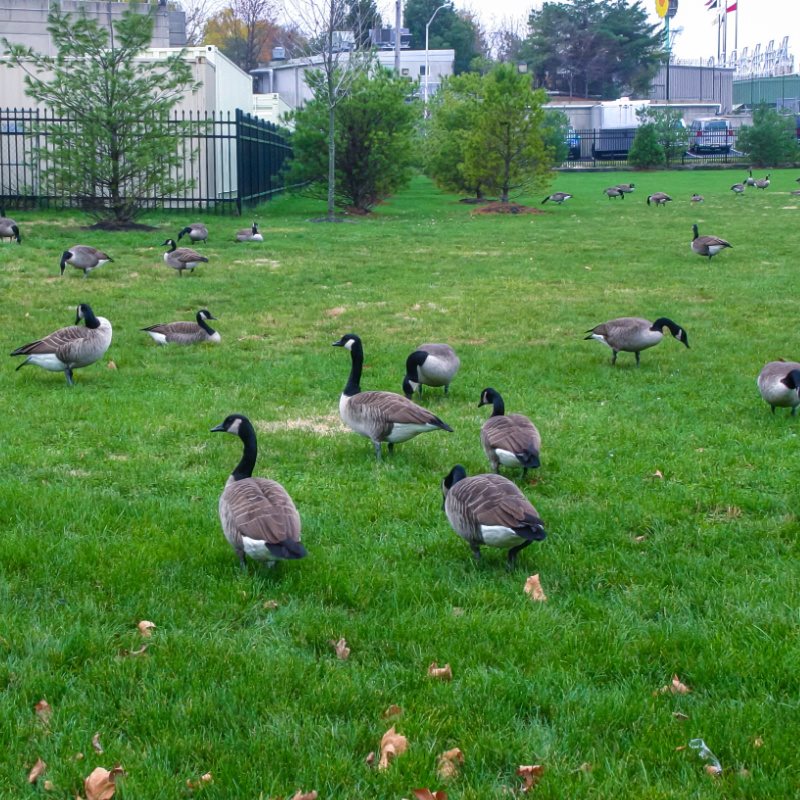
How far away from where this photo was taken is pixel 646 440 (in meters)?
8.09

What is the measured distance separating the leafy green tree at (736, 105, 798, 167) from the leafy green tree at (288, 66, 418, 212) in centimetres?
3459

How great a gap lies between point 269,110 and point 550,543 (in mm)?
45713

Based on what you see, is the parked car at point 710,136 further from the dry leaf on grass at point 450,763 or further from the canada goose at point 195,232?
the dry leaf on grass at point 450,763

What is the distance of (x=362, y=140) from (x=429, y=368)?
22.7 metres

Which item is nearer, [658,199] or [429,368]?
[429,368]

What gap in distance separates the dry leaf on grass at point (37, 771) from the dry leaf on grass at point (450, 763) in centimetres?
142

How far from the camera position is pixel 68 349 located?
32.1 feet

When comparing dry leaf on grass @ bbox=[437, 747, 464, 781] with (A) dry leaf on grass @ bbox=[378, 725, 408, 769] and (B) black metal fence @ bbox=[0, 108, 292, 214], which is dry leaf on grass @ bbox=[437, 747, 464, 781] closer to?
(A) dry leaf on grass @ bbox=[378, 725, 408, 769]

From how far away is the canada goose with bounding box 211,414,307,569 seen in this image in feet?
16.3

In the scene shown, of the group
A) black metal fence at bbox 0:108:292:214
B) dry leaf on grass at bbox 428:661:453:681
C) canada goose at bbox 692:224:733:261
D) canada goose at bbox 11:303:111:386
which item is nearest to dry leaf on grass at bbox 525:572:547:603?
dry leaf on grass at bbox 428:661:453:681

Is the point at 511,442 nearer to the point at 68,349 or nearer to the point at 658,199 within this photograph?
the point at 68,349

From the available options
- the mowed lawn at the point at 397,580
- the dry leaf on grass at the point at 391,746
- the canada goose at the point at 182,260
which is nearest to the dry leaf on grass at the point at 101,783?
the mowed lawn at the point at 397,580

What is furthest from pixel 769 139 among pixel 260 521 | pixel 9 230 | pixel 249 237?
pixel 260 521

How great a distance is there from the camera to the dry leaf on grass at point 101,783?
3430 millimetres
